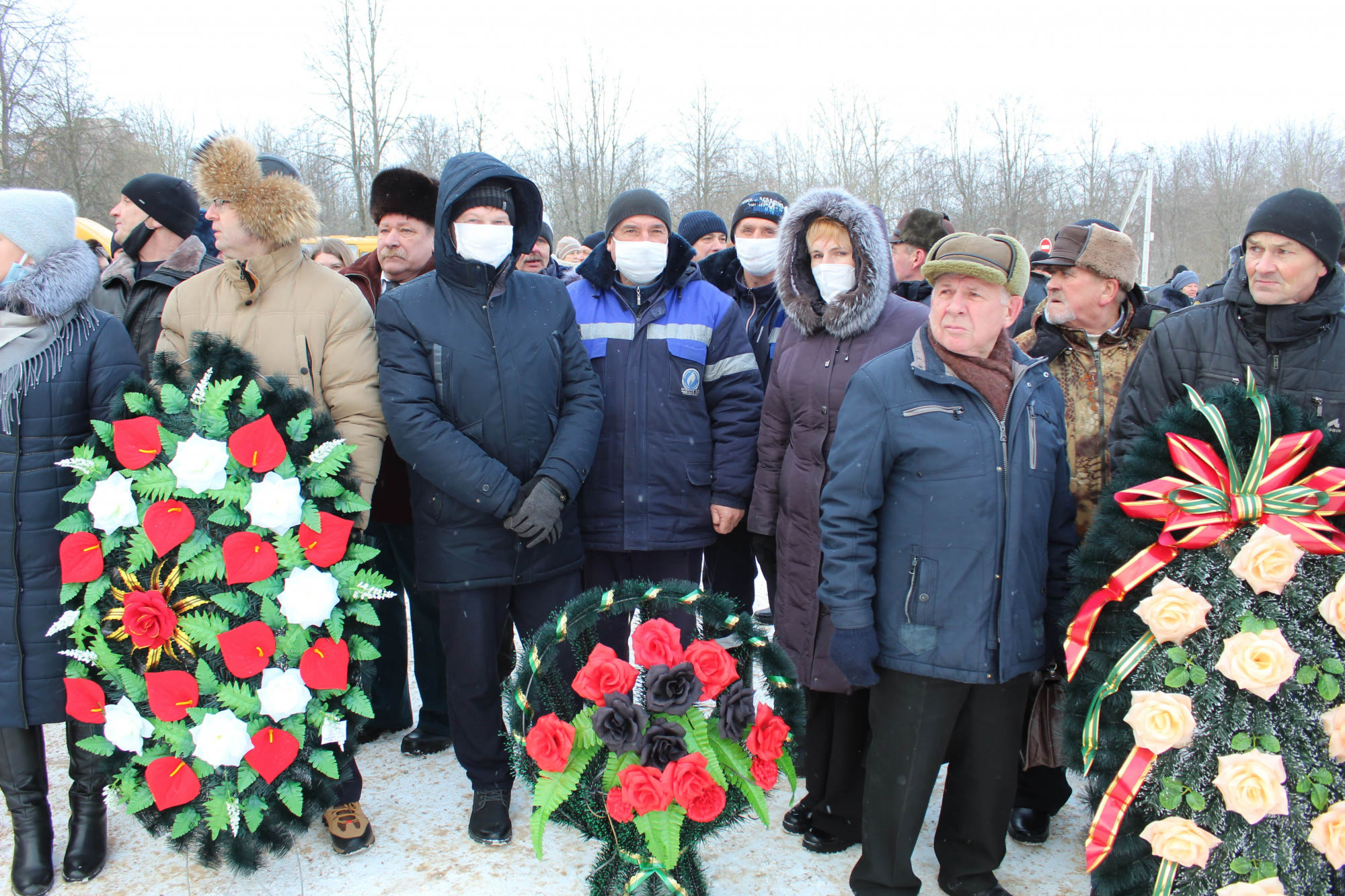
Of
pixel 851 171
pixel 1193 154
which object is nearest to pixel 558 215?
pixel 851 171

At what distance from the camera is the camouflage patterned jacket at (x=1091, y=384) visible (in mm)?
3098

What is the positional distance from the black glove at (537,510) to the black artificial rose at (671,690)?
0.72 metres

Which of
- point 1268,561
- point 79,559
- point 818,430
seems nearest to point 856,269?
point 818,430

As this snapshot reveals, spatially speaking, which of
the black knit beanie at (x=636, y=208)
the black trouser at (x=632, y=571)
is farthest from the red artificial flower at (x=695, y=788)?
the black knit beanie at (x=636, y=208)

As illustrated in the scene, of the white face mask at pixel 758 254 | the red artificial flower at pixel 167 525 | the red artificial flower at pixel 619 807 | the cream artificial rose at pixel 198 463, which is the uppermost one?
the white face mask at pixel 758 254

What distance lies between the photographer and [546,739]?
2406 millimetres

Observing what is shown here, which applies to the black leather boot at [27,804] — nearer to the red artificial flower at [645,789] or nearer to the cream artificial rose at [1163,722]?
the red artificial flower at [645,789]

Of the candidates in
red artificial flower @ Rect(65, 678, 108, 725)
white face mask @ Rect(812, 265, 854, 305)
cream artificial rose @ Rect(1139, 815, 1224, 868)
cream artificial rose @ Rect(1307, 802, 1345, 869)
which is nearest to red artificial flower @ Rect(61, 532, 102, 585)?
red artificial flower @ Rect(65, 678, 108, 725)

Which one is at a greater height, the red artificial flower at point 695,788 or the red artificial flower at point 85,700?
the red artificial flower at point 85,700

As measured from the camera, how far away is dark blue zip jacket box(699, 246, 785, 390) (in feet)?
13.0

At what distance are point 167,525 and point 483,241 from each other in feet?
4.49

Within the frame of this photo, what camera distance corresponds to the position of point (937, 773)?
2.69 metres

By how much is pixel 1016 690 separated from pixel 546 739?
1.41 m

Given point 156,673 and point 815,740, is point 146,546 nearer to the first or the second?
point 156,673
